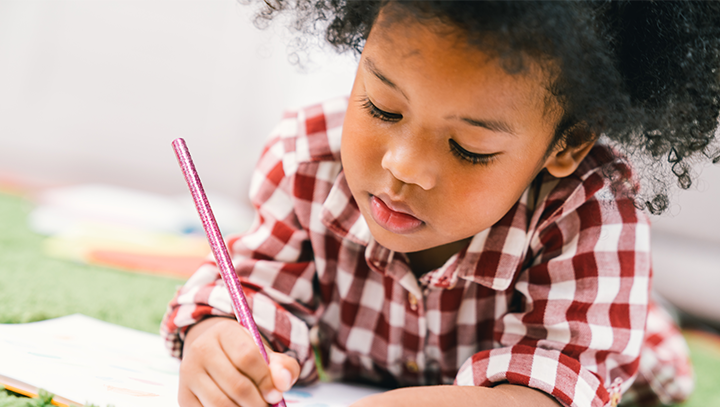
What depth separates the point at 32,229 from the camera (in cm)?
106

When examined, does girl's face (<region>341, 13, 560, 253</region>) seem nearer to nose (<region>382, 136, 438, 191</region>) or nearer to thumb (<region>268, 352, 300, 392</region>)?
nose (<region>382, 136, 438, 191</region>)

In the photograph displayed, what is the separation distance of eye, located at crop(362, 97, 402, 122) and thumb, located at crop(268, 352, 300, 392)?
0.64ft

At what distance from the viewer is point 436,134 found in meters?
0.45

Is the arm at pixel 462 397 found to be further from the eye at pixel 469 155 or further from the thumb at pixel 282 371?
the eye at pixel 469 155

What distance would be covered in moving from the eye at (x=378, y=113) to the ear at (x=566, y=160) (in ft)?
0.51

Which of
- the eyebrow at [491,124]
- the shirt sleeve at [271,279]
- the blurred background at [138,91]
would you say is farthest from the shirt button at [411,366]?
the blurred background at [138,91]

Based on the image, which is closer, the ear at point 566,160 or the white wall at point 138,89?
the ear at point 566,160

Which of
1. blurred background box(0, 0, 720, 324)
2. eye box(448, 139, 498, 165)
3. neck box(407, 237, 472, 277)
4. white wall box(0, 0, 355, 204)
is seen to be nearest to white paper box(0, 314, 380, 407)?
Result: neck box(407, 237, 472, 277)

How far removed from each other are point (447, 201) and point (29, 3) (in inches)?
55.3

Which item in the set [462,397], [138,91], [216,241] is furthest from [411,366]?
[138,91]

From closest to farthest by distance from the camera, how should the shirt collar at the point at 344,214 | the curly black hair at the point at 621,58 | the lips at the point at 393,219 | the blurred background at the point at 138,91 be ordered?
the curly black hair at the point at 621,58 < the lips at the point at 393,219 < the shirt collar at the point at 344,214 < the blurred background at the point at 138,91

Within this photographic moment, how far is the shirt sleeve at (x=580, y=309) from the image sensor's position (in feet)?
1.74

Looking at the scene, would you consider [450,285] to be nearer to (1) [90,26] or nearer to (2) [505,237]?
(2) [505,237]

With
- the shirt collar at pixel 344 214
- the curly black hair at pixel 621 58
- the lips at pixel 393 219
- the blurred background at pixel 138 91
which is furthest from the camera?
the blurred background at pixel 138 91
